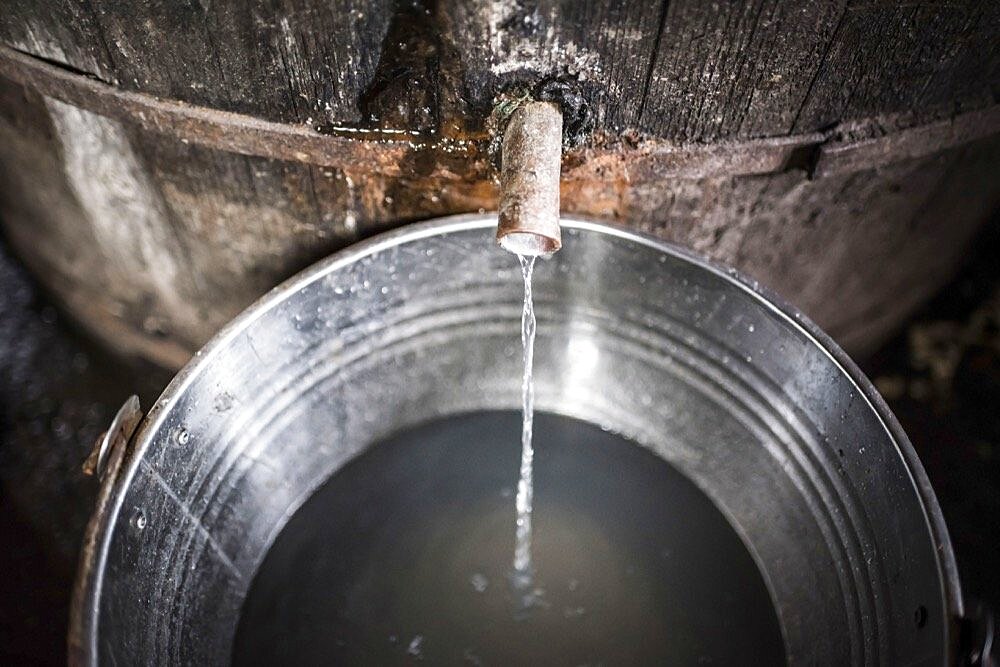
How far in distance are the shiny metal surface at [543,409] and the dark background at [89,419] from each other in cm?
77

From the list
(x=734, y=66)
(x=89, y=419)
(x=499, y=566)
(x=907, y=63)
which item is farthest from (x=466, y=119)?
(x=89, y=419)

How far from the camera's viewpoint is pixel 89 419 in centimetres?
244

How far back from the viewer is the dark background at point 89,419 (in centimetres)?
210

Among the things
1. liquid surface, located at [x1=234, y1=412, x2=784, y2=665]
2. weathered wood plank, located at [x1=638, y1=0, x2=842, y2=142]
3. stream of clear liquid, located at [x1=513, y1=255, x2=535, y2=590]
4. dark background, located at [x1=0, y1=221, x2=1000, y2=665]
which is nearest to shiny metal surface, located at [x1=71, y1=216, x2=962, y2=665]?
liquid surface, located at [x1=234, y1=412, x2=784, y2=665]

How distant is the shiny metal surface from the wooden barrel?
0.19m

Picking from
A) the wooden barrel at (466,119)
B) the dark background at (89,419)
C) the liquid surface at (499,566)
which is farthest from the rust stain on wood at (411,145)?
the dark background at (89,419)

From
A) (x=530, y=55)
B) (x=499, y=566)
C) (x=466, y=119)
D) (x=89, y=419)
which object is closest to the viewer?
(x=530, y=55)

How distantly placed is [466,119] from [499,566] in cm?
115

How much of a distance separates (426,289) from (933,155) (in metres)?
1.31

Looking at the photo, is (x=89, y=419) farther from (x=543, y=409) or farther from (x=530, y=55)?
(x=530, y=55)

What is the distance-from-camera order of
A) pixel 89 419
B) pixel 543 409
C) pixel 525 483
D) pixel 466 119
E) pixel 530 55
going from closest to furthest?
1. pixel 530 55
2. pixel 466 119
3. pixel 525 483
4. pixel 543 409
5. pixel 89 419

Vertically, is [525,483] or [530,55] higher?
[530,55]

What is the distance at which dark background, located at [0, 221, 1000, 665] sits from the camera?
2104mm

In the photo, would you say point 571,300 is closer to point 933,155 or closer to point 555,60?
point 555,60
